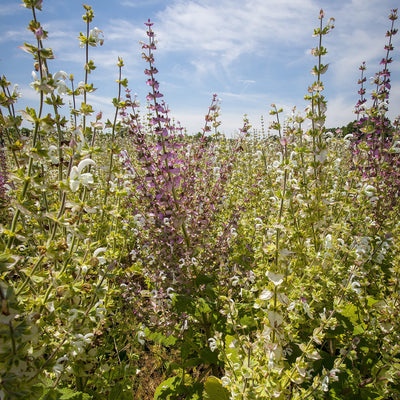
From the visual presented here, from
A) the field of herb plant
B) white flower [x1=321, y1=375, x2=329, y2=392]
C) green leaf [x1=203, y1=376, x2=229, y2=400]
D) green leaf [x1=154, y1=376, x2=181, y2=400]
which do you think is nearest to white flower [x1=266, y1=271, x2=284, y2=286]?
the field of herb plant

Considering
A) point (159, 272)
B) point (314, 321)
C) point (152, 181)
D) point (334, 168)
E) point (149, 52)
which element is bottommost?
point (314, 321)

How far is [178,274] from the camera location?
262 centimetres

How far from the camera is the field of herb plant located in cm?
133

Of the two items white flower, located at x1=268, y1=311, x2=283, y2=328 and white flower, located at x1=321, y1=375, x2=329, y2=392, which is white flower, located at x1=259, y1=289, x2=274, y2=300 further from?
white flower, located at x1=321, y1=375, x2=329, y2=392

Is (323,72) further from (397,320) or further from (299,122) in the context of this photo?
(397,320)

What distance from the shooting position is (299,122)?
216 cm

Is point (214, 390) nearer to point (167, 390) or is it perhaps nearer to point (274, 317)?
point (167, 390)

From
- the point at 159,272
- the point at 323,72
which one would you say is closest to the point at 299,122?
the point at 323,72

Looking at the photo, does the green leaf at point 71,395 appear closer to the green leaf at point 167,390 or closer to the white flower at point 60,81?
the green leaf at point 167,390

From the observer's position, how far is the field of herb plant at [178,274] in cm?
133

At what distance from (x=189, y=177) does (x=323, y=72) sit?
1728mm

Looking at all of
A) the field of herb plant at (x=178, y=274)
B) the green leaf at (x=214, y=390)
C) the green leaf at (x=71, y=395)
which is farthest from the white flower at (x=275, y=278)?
the green leaf at (x=71, y=395)

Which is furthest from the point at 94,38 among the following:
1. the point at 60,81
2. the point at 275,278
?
the point at 275,278

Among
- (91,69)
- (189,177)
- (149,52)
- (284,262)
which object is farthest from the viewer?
(189,177)
